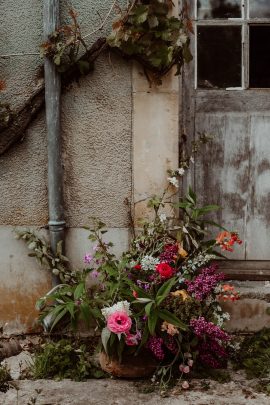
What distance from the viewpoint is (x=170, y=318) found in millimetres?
3057

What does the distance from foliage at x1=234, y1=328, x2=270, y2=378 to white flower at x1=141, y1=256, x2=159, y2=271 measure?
2.58 feet

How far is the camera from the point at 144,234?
359cm

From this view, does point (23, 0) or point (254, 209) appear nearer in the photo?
point (23, 0)

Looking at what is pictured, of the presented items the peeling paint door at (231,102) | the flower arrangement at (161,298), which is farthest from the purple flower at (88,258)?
the peeling paint door at (231,102)

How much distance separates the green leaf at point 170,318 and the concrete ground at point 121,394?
374mm

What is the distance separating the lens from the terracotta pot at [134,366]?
3162 mm

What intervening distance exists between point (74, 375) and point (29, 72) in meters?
1.97

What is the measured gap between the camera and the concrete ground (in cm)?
296

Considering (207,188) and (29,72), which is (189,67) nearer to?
(207,188)

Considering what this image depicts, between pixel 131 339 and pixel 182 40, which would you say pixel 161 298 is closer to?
pixel 131 339

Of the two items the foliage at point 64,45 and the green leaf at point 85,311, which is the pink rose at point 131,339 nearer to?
the green leaf at point 85,311

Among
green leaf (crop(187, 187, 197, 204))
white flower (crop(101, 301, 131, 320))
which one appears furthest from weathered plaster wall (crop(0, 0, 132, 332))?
white flower (crop(101, 301, 131, 320))

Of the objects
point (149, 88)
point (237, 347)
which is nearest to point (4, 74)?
point (149, 88)

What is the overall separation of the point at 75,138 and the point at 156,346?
1501mm
